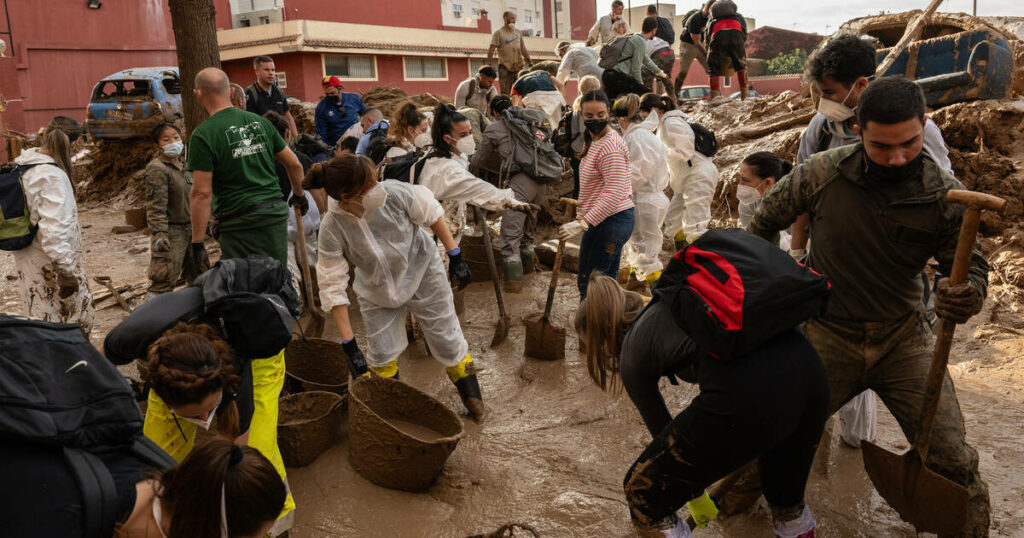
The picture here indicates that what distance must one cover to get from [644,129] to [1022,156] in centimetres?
329

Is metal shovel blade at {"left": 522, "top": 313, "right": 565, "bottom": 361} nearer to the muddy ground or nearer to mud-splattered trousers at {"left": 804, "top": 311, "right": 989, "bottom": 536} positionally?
the muddy ground

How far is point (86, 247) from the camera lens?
10961 millimetres

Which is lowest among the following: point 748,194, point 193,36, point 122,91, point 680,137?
point 748,194

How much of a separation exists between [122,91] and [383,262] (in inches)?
567

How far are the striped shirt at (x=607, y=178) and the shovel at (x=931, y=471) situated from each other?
2635 millimetres

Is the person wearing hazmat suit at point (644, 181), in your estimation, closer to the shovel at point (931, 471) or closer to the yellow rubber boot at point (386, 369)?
the yellow rubber boot at point (386, 369)

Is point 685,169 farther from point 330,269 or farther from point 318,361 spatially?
point 330,269

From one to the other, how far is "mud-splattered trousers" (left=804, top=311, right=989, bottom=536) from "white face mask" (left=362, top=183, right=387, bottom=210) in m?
2.19

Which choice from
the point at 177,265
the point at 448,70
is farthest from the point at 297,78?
the point at 177,265

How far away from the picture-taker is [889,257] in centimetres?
247

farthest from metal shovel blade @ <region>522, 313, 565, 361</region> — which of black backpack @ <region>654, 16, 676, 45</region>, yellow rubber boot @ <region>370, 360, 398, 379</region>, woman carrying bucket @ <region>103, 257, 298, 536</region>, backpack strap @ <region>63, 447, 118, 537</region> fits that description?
black backpack @ <region>654, 16, 676, 45</region>

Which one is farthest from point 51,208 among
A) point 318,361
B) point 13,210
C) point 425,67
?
point 425,67

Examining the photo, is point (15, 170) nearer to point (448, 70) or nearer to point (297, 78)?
point (297, 78)

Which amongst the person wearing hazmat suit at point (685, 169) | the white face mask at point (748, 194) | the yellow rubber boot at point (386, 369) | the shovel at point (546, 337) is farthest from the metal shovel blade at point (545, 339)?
the person wearing hazmat suit at point (685, 169)
